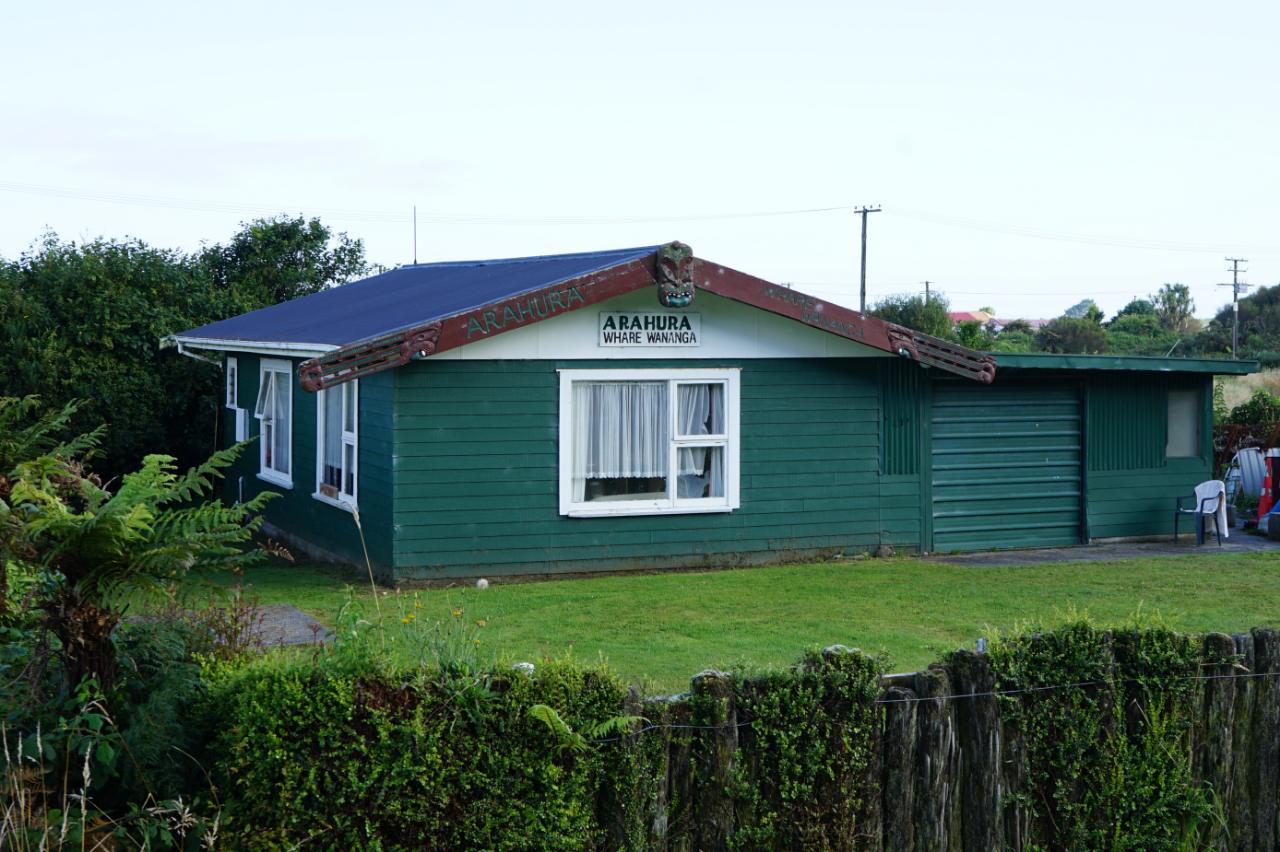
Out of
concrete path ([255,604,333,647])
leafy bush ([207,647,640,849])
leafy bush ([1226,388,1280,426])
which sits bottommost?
concrete path ([255,604,333,647])

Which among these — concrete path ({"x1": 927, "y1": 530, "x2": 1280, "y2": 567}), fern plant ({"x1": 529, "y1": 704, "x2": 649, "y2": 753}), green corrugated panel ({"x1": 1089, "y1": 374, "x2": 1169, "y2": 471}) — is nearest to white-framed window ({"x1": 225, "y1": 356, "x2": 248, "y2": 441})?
concrete path ({"x1": 927, "y1": 530, "x2": 1280, "y2": 567})

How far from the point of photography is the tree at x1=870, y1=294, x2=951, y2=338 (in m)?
58.4

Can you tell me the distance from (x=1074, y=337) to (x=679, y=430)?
186 feet

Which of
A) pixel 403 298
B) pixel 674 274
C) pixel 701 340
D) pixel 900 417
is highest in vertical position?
pixel 403 298

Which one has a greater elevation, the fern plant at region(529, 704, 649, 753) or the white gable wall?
the white gable wall

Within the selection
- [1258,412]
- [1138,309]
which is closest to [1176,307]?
[1138,309]

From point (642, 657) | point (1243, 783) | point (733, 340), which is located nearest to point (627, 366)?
point (733, 340)

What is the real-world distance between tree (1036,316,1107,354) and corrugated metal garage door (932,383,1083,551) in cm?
4962

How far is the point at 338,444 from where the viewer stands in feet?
53.5

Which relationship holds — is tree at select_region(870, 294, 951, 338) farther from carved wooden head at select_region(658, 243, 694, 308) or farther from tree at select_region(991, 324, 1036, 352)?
carved wooden head at select_region(658, 243, 694, 308)

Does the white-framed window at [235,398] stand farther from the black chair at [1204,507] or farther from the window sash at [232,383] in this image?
the black chair at [1204,507]

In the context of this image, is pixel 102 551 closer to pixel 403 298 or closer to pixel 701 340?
pixel 701 340

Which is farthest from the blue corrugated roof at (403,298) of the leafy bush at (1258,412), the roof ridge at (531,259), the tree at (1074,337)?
the tree at (1074,337)

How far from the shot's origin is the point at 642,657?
35.7 ft
